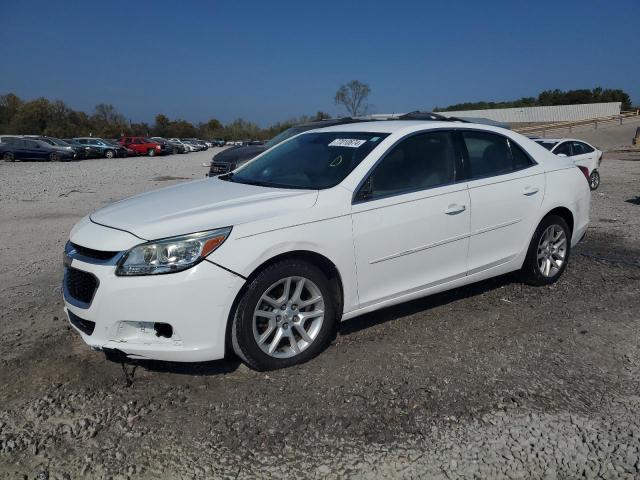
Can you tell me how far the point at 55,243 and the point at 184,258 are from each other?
206 inches

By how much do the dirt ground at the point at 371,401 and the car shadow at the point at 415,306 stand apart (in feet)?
0.09

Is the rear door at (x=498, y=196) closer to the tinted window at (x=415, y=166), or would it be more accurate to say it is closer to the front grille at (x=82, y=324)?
the tinted window at (x=415, y=166)

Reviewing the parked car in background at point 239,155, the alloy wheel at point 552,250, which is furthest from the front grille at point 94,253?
the parked car in background at point 239,155

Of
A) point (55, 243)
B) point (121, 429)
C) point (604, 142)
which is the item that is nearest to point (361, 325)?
point (121, 429)

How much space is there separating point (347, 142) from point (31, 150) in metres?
32.8

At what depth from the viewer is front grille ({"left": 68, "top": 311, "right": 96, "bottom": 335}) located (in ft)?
11.2

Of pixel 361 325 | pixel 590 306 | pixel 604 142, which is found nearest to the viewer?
pixel 361 325

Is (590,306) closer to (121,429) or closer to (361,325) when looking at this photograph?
(361,325)

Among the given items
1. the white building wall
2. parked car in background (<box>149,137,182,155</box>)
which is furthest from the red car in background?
the white building wall

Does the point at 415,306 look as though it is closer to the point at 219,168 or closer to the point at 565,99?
the point at 219,168

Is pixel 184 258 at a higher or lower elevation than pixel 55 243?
higher

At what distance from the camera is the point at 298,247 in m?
3.52

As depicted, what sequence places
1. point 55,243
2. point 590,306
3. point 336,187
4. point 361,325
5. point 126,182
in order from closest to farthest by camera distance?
point 336,187, point 361,325, point 590,306, point 55,243, point 126,182

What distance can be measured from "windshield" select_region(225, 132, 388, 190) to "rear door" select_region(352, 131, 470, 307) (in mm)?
229
